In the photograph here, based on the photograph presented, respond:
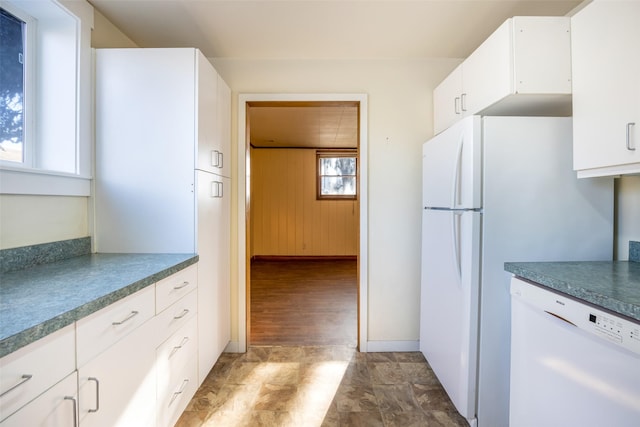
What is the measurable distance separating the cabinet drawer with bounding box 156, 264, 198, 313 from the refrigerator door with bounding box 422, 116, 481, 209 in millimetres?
1529

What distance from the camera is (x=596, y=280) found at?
1088 millimetres

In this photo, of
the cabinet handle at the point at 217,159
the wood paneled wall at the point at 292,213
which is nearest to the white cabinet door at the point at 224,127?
the cabinet handle at the point at 217,159

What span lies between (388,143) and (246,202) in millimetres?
1267

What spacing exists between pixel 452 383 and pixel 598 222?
116 cm

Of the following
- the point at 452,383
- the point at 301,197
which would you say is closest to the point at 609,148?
the point at 452,383

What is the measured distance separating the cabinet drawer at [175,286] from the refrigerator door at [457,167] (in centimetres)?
153

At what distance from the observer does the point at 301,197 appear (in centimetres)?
626

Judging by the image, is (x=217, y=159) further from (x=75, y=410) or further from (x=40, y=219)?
(x=75, y=410)

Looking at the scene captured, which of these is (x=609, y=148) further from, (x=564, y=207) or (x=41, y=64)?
(x=41, y=64)

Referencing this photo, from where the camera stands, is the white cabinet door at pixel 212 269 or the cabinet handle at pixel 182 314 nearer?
the cabinet handle at pixel 182 314

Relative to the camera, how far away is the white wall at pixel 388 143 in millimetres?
2396

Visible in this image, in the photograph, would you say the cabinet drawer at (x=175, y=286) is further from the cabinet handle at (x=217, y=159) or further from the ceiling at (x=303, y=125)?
the ceiling at (x=303, y=125)

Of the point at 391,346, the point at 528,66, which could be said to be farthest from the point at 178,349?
the point at 528,66

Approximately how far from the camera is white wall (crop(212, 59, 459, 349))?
7.86 feet
